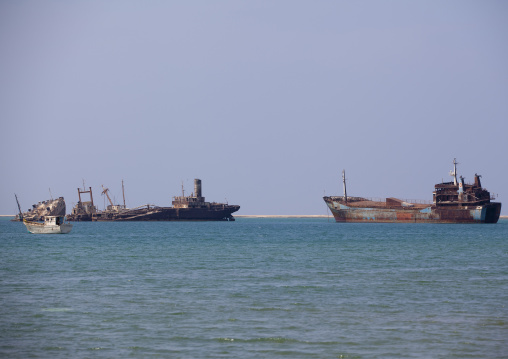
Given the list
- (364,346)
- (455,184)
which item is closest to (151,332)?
(364,346)

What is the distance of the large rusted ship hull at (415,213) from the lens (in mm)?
130125

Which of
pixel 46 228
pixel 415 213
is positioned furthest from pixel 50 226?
pixel 415 213

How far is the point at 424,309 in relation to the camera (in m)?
26.2

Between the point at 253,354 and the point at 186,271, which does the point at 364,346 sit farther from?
the point at 186,271

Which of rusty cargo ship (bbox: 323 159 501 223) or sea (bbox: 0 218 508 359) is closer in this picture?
sea (bbox: 0 218 508 359)

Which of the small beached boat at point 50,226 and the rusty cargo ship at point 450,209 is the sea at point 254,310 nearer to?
the small beached boat at point 50,226

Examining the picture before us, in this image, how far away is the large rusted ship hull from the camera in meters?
130

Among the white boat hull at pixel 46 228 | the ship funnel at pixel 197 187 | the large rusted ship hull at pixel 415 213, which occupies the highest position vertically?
the ship funnel at pixel 197 187

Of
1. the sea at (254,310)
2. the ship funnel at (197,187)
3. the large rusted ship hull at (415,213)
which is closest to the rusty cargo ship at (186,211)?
the ship funnel at (197,187)

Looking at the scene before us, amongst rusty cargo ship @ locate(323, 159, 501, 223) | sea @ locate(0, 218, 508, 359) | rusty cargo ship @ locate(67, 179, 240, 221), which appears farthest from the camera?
rusty cargo ship @ locate(67, 179, 240, 221)

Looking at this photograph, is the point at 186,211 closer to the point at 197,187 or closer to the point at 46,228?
the point at 197,187

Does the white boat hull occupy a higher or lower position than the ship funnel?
lower

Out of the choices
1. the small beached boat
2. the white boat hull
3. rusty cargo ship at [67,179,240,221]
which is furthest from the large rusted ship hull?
the small beached boat

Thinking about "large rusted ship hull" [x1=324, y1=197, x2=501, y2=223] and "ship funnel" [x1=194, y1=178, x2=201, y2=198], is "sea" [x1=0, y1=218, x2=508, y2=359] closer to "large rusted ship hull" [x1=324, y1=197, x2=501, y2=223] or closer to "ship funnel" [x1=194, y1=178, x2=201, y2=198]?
"large rusted ship hull" [x1=324, y1=197, x2=501, y2=223]
